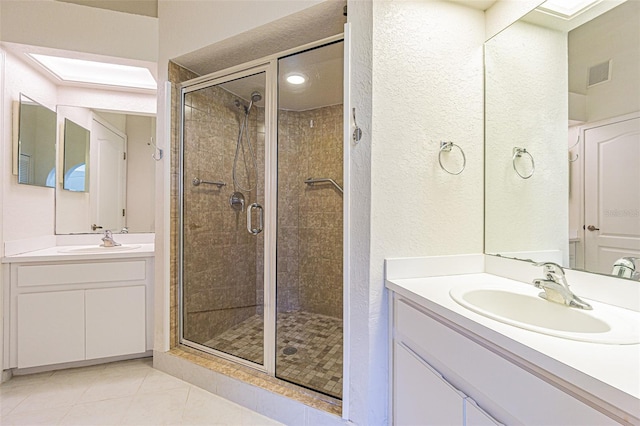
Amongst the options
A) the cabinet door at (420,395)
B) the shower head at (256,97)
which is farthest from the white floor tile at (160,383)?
the shower head at (256,97)

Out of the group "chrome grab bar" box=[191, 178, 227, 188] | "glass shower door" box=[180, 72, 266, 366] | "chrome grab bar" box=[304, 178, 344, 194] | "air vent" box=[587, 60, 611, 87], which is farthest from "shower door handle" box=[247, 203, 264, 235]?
"air vent" box=[587, 60, 611, 87]

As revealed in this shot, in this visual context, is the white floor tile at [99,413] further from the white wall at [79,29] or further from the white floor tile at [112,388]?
the white wall at [79,29]

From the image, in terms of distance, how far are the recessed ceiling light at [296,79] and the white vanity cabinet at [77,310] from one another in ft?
5.30

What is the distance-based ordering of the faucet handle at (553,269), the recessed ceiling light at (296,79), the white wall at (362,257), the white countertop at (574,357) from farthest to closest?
the recessed ceiling light at (296,79)
the white wall at (362,257)
the faucet handle at (553,269)
the white countertop at (574,357)

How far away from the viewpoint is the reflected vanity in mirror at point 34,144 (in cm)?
196

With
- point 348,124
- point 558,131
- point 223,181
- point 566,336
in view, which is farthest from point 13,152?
point 558,131

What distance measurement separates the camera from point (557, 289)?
978mm

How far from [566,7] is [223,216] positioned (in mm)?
2314

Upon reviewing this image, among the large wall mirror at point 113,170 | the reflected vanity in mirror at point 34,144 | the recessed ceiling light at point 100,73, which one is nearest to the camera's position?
the reflected vanity in mirror at point 34,144

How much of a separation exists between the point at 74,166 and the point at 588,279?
337cm

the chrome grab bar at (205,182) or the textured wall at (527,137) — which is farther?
the chrome grab bar at (205,182)

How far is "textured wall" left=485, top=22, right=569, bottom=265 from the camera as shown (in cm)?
120

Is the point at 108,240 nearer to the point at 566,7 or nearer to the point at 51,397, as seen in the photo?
the point at 51,397

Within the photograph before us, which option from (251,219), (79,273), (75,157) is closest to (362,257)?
(251,219)
